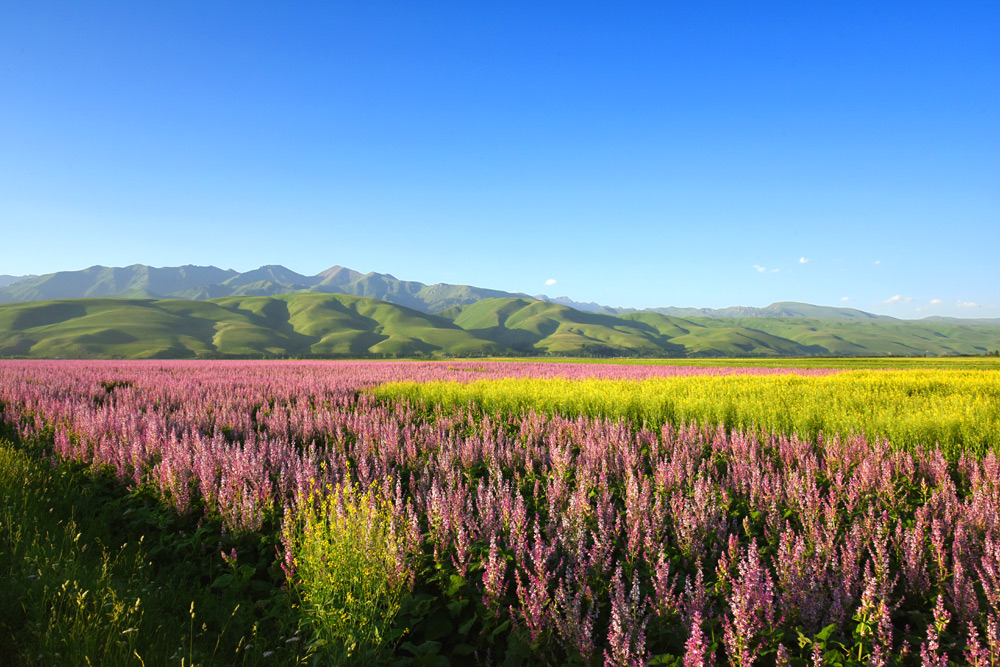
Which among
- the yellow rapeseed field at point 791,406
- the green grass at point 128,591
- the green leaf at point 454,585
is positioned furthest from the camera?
the yellow rapeseed field at point 791,406

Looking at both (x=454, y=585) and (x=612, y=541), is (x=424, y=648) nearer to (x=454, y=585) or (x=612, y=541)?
(x=454, y=585)

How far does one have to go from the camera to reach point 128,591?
279 cm

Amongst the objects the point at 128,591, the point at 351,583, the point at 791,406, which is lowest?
the point at 128,591

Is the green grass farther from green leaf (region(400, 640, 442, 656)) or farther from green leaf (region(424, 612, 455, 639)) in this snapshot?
green leaf (region(424, 612, 455, 639))

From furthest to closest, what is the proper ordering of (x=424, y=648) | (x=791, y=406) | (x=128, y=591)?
(x=791, y=406), (x=128, y=591), (x=424, y=648)

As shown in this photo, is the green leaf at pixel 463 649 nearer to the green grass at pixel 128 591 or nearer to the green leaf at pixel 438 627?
the green leaf at pixel 438 627

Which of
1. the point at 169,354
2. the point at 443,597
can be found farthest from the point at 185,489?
the point at 169,354

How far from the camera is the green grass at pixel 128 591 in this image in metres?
2.29

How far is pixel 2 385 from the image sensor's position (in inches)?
512

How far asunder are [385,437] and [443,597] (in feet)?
11.3

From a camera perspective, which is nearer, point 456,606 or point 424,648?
point 424,648

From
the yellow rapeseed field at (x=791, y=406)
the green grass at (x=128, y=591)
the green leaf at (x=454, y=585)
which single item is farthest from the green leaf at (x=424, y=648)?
the yellow rapeseed field at (x=791, y=406)

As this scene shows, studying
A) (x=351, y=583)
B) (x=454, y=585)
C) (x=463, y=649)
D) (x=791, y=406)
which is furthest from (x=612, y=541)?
(x=791, y=406)

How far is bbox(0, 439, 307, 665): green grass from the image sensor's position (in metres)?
2.29
